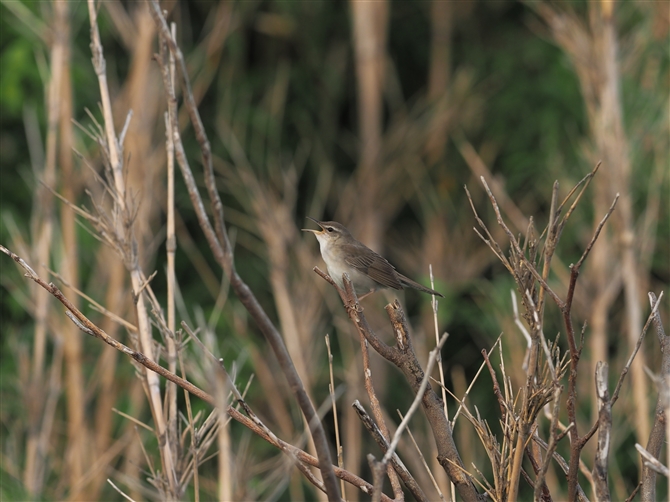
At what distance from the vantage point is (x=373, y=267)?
4164 millimetres

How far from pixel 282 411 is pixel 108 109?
4171 millimetres

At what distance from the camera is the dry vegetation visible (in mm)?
1398

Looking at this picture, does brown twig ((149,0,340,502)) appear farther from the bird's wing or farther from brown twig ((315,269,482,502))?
the bird's wing

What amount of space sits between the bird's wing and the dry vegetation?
702 mm

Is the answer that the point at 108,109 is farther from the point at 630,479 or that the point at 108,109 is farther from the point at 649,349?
the point at 630,479

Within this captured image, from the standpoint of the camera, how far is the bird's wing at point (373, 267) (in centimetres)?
413

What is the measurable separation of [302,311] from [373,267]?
2.08m

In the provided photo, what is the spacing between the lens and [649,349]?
7.14m

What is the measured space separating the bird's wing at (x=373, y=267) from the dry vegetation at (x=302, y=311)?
702 mm

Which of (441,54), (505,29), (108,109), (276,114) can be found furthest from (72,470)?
(505,29)

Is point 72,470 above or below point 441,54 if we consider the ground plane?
below

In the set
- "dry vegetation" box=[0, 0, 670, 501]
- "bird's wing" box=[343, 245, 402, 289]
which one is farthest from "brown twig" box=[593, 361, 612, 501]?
"bird's wing" box=[343, 245, 402, 289]

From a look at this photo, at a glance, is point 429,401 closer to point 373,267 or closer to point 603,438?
point 603,438

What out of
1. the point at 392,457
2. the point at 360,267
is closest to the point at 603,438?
the point at 392,457
